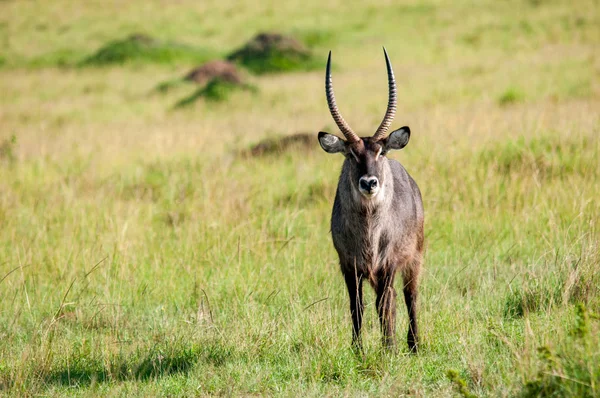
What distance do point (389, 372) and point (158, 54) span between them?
82.7 ft

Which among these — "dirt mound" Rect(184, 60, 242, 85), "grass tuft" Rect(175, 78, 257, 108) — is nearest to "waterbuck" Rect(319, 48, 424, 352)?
"grass tuft" Rect(175, 78, 257, 108)

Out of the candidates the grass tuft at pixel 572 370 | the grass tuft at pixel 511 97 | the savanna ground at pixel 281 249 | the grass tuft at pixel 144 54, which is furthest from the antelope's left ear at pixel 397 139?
the grass tuft at pixel 144 54

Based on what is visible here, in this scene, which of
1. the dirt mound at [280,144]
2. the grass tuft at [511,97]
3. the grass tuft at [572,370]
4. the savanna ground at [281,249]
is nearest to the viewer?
the grass tuft at [572,370]

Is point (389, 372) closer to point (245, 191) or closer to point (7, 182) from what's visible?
point (245, 191)

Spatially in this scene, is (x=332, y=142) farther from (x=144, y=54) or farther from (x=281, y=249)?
(x=144, y=54)

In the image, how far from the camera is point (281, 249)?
20.4 ft

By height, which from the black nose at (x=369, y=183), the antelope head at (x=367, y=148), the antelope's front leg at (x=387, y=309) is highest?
the antelope head at (x=367, y=148)

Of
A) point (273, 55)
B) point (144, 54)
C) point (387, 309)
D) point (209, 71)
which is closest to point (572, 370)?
point (387, 309)

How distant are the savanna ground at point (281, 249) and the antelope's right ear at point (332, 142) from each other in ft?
3.30

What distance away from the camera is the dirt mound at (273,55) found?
Result: 78.3ft

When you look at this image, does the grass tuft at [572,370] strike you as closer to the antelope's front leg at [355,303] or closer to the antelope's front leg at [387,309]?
the antelope's front leg at [387,309]

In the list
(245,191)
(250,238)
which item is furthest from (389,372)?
(245,191)

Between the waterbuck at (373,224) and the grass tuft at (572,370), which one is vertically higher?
the waterbuck at (373,224)

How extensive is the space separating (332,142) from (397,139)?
1.37ft
